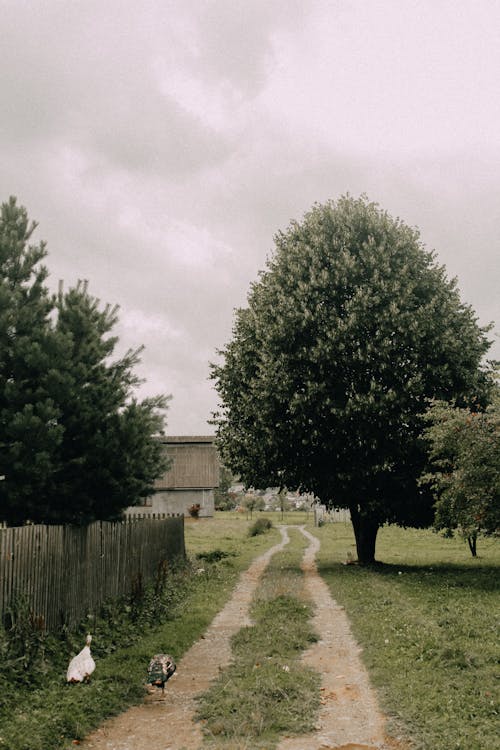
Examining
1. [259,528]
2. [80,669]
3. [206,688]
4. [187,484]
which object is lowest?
[259,528]

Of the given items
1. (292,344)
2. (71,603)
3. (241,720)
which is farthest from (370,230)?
(241,720)

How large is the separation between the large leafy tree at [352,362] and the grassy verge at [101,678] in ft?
22.2

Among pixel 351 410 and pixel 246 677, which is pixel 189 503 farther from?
pixel 246 677

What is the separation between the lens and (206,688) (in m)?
9.74

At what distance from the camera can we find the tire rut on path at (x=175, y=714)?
24.9ft

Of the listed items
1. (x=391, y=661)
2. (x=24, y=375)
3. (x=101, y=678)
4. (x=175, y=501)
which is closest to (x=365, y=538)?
(x=391, y=661)

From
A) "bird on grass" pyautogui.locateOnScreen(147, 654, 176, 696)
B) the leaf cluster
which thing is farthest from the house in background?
"bird on grass" pyautogui.locateOnScreen(147, 654, 176, 696)

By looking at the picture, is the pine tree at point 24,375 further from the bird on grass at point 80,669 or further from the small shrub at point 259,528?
the small shrub at point 259,528

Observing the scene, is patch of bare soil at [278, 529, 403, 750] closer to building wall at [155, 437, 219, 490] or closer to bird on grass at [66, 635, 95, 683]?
bird on grass at [66, 635, 95, 683]

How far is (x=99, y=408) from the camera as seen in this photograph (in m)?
14.5

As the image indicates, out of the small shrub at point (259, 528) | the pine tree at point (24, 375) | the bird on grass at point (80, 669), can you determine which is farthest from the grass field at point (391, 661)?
the small shrub at point (259, 528)

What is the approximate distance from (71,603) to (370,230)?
57.5ft

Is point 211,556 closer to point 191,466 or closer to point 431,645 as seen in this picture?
point 431,645

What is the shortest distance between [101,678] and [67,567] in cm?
319
